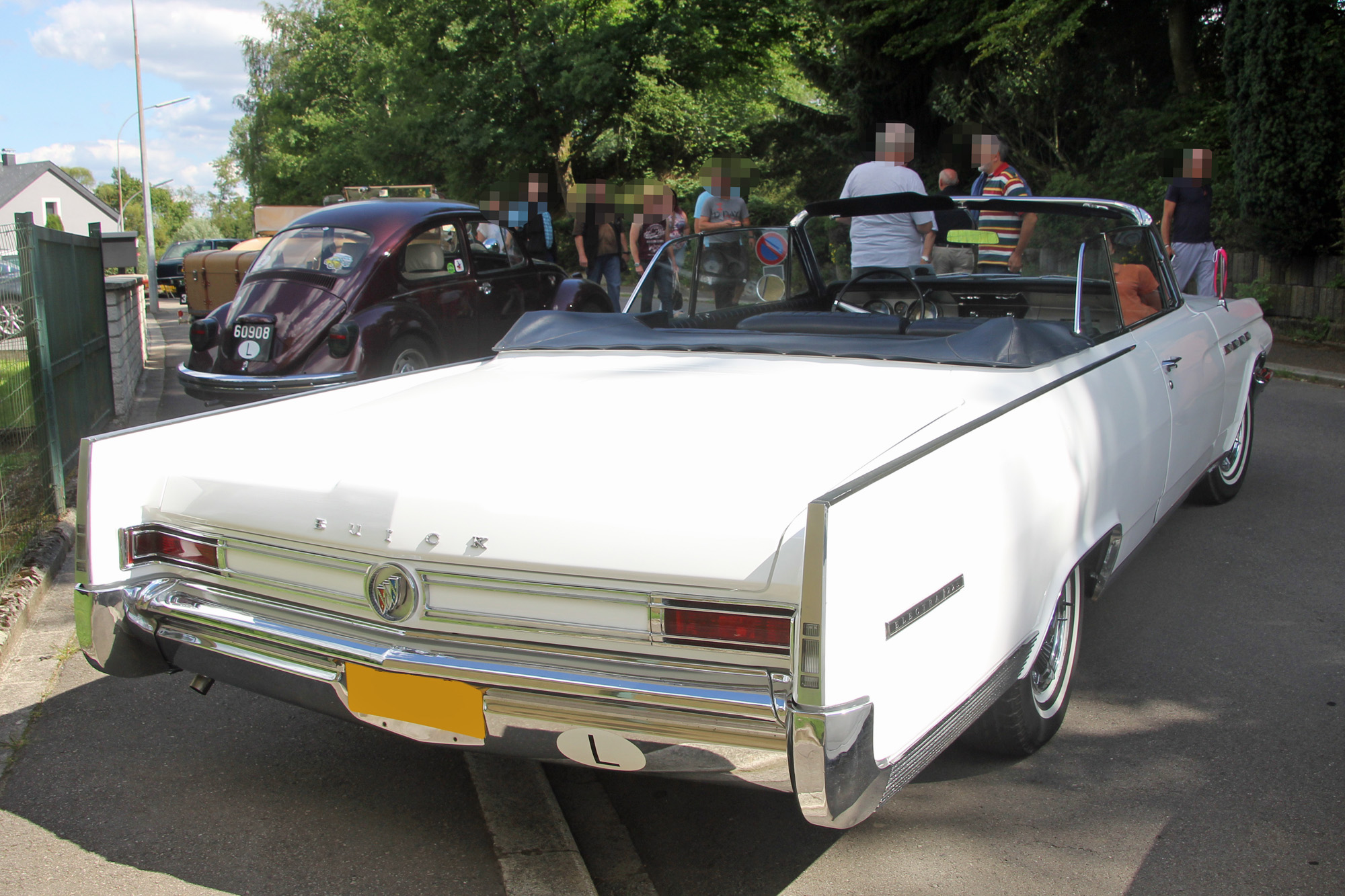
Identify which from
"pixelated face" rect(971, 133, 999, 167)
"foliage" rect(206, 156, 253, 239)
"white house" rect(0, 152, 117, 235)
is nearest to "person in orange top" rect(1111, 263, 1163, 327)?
"pixelated face" rect(971, 133, 999, 167)

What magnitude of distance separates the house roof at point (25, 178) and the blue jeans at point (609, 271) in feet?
184

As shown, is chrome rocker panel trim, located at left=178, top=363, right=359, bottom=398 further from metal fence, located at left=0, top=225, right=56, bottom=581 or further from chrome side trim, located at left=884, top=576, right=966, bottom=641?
chrome side trim, located at left=884, top=576, right=966, bottom=641

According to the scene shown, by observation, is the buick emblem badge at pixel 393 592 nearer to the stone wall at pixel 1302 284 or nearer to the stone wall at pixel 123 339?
the stone wall at pixel 123 339

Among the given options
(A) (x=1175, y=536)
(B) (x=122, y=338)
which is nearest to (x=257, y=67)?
(B) (x=122, y=338)

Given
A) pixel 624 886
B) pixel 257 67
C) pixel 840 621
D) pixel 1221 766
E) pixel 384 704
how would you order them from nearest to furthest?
pixel 840 621
pixel 384 704
pixel 624 886
pixel 1221 766
pixel 257 67

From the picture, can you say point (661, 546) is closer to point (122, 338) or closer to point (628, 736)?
point (628, 736)

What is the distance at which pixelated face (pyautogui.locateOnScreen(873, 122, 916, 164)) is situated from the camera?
21.4 feet

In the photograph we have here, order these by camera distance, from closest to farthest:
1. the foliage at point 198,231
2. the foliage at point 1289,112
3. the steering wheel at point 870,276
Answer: the steering wheel at point 870,276
the foliage at point 1289,112
the foliage at point 198,231

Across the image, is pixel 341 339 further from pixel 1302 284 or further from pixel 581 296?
pixel 1302 284

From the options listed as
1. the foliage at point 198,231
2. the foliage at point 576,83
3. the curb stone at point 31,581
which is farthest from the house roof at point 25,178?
the curb stone at point 31,581

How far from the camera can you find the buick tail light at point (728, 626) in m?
1.92

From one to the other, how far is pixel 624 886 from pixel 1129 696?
178 cm

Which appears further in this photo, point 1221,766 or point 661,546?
point 1221,766

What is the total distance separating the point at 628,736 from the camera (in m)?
1.99
